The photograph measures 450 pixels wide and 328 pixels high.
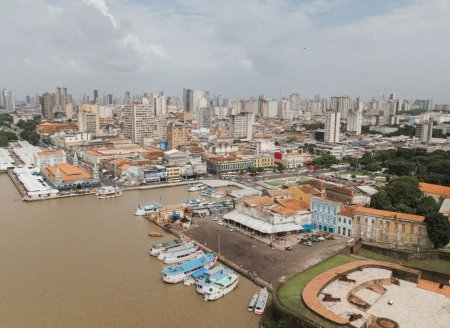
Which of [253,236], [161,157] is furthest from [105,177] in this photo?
[253,236]

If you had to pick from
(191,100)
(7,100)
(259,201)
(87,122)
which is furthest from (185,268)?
(7,100)

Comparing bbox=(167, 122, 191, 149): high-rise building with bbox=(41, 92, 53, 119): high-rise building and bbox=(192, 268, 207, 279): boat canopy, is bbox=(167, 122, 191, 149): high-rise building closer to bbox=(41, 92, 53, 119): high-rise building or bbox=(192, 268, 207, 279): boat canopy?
bbox=(192, 268, 207, 279): boat canopy

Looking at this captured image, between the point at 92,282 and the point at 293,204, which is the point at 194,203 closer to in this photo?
the point at 293,204

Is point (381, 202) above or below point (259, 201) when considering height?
above

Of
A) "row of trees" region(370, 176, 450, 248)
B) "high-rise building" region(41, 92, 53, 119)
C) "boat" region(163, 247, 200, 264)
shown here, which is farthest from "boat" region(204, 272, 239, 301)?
"high-rise building" region(41, 92, 53, 119)

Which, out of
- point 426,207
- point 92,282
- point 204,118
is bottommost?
point 92,282

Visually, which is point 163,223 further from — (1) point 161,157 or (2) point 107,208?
(1) point 161,157
